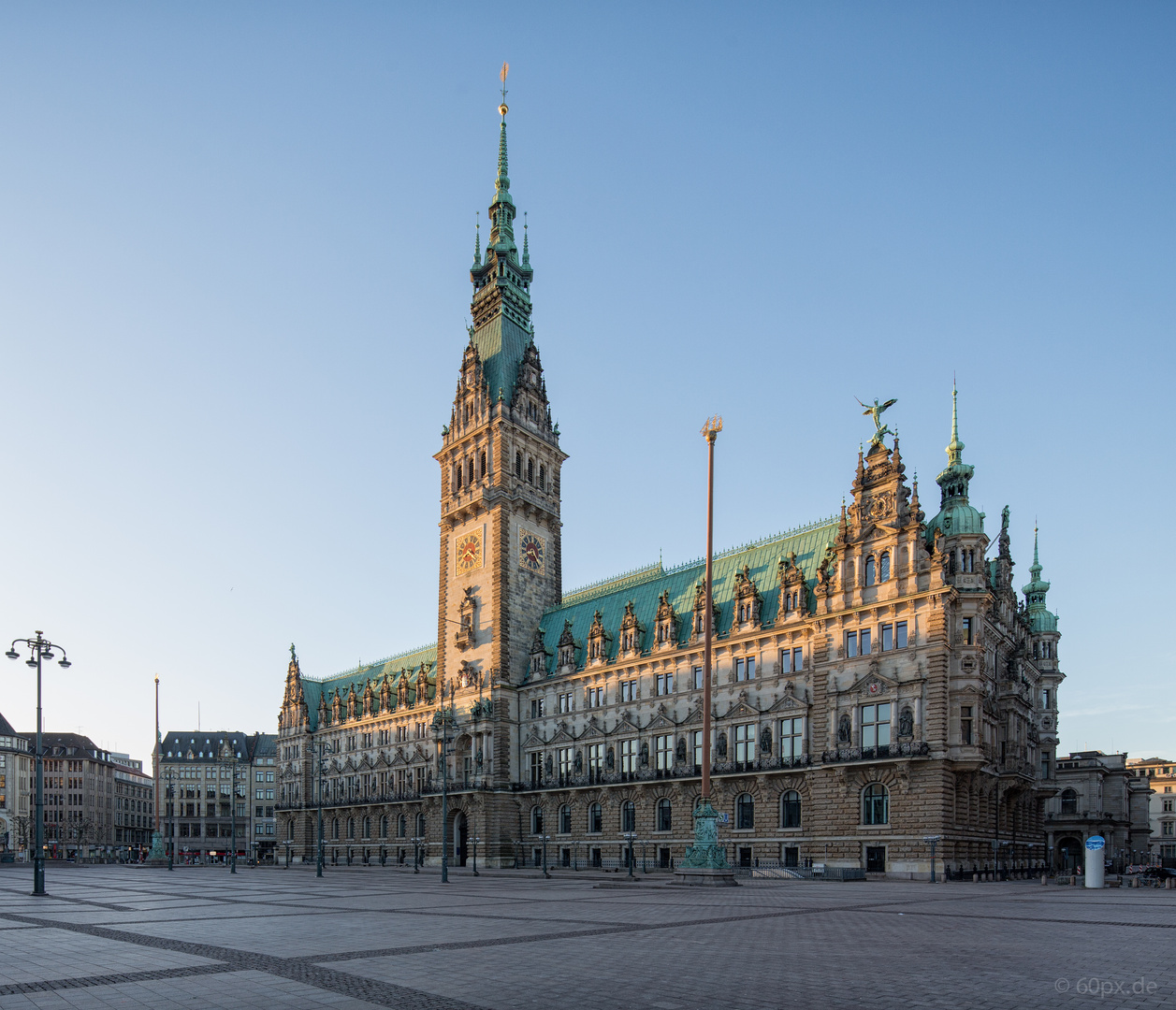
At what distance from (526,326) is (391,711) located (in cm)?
4517

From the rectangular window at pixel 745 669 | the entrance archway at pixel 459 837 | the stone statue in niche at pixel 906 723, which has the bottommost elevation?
the entrance archway at pixel 459 837

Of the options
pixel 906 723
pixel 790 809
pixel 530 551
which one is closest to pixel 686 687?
pixel 790 809

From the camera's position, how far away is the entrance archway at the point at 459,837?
288 ft

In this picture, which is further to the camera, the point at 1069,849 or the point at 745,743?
the point at 1069,849

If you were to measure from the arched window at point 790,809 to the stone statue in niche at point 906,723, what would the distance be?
9.66 meters

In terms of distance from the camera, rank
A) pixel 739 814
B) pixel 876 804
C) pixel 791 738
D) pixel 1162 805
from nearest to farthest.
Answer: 1. pixel 876 804
2. pixel 791 738
3. pixel 739 814
4. pixel 1162 805

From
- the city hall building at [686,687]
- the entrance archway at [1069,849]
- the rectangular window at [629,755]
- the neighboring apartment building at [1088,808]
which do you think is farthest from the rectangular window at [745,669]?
the entrance archway at [1069,849]

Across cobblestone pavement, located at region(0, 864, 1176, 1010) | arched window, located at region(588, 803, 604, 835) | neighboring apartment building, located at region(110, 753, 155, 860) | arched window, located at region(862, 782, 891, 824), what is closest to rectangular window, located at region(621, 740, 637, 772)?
arched window, located at region(588, 803, 604, 835)

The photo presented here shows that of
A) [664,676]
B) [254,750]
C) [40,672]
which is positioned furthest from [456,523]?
[254,750]

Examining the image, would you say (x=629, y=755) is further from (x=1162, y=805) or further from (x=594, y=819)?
(x=1162, y=805)

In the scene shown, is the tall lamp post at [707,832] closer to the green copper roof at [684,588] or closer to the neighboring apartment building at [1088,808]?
the green copper roof at [684,588]

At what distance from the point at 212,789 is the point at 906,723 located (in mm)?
152082

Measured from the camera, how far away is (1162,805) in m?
165

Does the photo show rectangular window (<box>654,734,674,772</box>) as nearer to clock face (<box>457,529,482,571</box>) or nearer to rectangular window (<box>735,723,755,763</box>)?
rectangular window (<box>735,723,755,763</box>)
